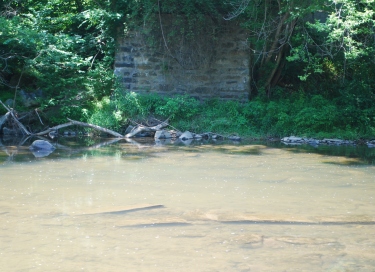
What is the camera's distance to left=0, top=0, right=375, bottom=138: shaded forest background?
14.2 metres

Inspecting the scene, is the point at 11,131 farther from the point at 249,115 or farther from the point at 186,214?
the point at 186,214

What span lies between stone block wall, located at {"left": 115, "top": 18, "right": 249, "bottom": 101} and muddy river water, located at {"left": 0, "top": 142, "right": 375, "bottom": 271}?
614cm

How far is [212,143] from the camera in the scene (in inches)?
526

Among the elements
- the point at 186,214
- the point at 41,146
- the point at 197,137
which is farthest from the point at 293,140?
the point at 186,214

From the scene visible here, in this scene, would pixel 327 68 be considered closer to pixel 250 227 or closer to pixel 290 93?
pixel 290 93

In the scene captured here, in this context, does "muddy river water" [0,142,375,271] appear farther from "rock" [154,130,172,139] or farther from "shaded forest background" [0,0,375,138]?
"shaded forest background" [0,0,375,138]

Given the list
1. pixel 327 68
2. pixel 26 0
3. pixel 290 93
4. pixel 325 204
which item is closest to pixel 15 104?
pixel 26 0

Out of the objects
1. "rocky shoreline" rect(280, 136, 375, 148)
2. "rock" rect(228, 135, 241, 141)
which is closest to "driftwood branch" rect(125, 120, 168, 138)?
"rock" rect(228, 135, 241, 141)

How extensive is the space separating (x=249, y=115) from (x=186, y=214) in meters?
9.30

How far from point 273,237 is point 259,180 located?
304cm

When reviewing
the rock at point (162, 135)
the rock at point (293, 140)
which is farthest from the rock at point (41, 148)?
the rock at point (293, 140)

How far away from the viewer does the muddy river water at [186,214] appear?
4.81m

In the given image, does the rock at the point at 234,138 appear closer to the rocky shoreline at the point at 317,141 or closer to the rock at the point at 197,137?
the rock at the point at 197,137

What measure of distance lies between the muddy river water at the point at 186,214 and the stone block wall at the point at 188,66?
20.2ft
